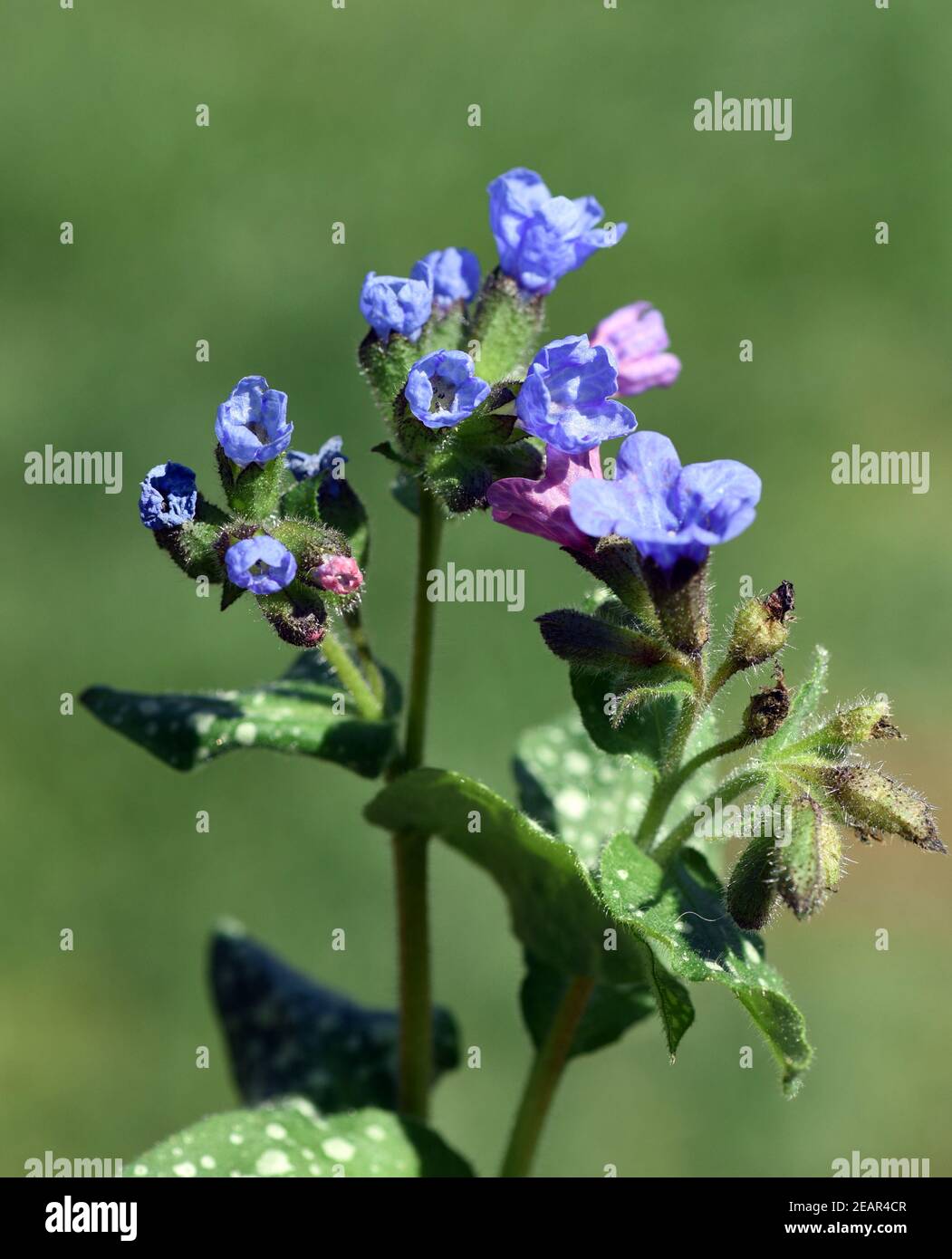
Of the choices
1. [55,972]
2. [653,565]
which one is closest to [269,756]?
[55,972]

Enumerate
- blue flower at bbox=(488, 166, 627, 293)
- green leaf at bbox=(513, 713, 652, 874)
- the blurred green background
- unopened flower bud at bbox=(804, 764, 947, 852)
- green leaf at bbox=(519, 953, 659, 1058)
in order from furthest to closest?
1. the blurred green background
2. green leaf at bbox=(513, 713, 652, 874)
3. green leaf at bbox=(519, 953, 659, 1058)
4. blue flower at bbox=(488, 166, 627, 293)
5. unopened flower bud at bbox=(804, 764, 947, 852)

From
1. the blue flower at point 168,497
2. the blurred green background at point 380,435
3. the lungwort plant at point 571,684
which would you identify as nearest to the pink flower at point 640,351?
the lungwort plant at point 571,684

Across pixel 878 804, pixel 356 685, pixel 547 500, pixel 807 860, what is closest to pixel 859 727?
pixel 878 804

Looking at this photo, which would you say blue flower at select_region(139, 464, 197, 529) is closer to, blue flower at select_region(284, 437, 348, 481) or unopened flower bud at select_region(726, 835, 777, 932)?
blue flower at select_region(284, 437, 348, 481)

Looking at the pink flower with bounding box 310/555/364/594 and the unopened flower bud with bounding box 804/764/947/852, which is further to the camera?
the pink flower with bounding box 310/555/364/594

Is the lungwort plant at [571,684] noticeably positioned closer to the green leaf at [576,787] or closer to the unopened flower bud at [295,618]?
the unopened flower bud at [295,618]

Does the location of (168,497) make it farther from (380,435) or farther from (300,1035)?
(380,435)

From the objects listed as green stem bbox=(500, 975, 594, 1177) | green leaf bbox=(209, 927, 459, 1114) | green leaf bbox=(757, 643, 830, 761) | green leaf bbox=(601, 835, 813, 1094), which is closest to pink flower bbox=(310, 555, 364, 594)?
green leaf bbox=(601, 835, 813, 1094)

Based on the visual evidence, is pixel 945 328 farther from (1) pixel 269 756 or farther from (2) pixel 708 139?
(1) pixel 269 756
